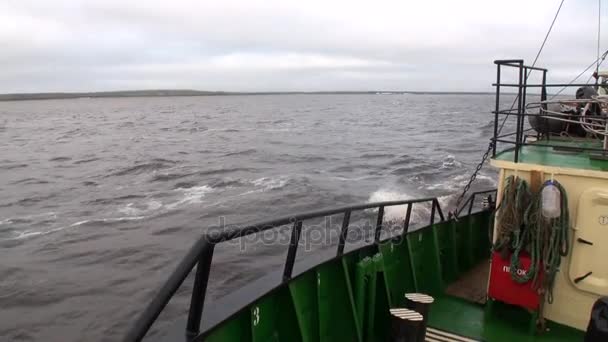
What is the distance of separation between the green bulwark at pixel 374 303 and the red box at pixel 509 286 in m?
0.40

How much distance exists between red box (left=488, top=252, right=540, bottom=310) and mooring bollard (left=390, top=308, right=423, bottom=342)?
4.76ft

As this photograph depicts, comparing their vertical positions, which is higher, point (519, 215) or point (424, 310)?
point (519, 215)

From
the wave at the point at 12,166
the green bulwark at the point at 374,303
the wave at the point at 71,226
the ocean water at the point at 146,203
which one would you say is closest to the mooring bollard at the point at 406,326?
the green bulwark at the point at 374,303

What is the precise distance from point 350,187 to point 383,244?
16911 millimetres

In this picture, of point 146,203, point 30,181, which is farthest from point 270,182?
point 30,181

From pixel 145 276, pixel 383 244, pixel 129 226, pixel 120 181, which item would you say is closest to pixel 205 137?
pixel 120 181

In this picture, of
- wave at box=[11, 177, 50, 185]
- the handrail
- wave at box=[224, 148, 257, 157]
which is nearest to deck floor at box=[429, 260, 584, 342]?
the handrail

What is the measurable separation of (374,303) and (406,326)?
730mm

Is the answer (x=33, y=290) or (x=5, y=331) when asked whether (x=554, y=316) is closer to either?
(x=5, y=331)

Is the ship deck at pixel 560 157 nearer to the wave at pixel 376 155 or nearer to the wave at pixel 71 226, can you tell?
the wave at pixel 71 226

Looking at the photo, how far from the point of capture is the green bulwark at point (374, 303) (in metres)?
4.25

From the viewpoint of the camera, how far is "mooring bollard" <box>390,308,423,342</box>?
4598mm

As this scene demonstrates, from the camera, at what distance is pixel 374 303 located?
17.4 feet

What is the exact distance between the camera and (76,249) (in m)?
14.7
